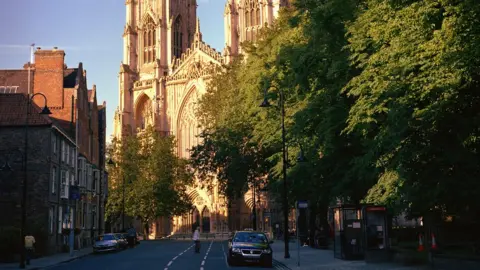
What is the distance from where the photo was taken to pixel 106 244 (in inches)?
1555

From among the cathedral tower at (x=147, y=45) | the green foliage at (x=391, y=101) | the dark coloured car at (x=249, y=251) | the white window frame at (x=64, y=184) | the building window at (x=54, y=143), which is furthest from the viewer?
the cathedral tower at (x=147, y=45)

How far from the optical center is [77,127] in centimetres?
4578

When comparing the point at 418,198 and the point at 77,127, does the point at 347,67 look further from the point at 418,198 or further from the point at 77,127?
the point at 77,127

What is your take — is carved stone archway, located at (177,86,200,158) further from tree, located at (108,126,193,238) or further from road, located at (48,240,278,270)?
road, located at (48,240,278,270)

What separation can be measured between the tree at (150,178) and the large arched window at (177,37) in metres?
32.7

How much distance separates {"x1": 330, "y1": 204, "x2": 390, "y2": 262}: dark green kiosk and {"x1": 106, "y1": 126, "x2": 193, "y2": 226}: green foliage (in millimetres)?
44795

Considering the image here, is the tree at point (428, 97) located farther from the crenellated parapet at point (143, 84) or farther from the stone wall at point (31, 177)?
the crenellated parapet at point (143, 84)

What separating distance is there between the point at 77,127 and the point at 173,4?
64.1m

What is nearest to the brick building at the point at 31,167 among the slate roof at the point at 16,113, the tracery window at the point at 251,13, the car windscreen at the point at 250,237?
the slate roof at the point at 16,113

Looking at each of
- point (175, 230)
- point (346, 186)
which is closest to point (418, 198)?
point (346, 186)

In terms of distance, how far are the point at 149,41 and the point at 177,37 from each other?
16.2 feet

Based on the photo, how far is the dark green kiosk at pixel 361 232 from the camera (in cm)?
2347

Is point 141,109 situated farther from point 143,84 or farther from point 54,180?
point 54,180

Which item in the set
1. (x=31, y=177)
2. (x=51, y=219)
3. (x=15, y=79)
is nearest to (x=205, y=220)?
(x=15, y=79)
